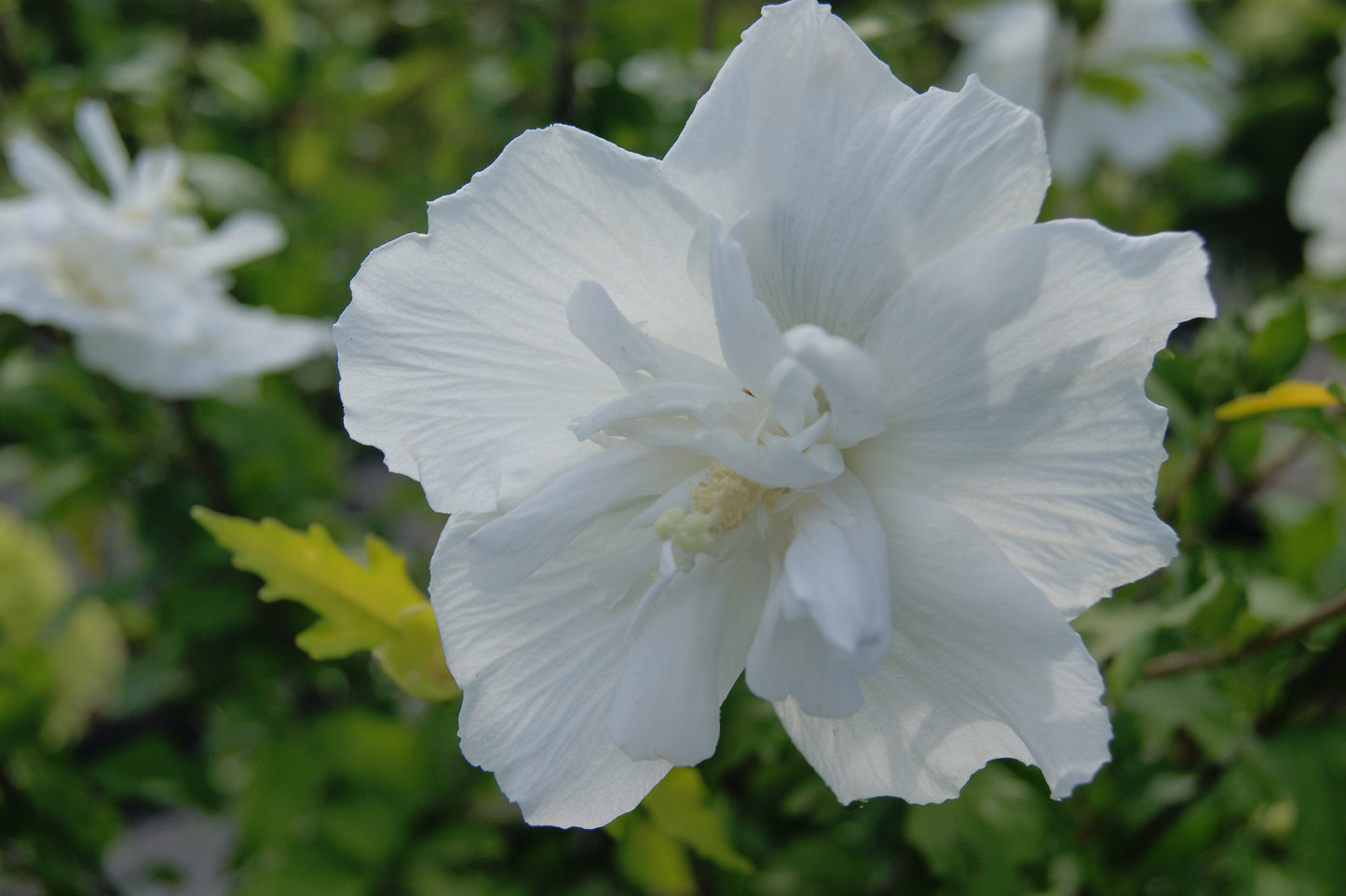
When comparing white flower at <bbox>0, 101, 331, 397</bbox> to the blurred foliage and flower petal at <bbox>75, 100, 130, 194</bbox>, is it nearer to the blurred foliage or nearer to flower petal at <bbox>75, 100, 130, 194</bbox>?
flower petal at <bbox>75, 100, 130, 194</bbox>

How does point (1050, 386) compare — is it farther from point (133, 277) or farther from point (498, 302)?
point (133, 277)

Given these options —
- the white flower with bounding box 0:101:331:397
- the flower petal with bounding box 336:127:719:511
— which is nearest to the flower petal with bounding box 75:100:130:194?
the white flower with bounding box 0:101:331:397

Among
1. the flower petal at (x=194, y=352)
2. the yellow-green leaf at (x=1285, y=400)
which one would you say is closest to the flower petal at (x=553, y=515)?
the yellow-green leaf at (x=1285, y=400)

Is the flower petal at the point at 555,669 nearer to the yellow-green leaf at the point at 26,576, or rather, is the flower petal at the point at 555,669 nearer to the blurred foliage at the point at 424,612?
the blurred foliage at the point at 424,612

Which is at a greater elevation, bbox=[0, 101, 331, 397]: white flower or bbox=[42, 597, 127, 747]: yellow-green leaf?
bbox=[0, 101, 331, 397]: white flower

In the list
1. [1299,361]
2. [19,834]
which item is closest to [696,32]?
[1299,361]

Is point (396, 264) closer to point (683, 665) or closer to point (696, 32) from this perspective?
point (683, 665)

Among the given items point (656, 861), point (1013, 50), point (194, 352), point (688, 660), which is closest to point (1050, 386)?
point (688, 660)
